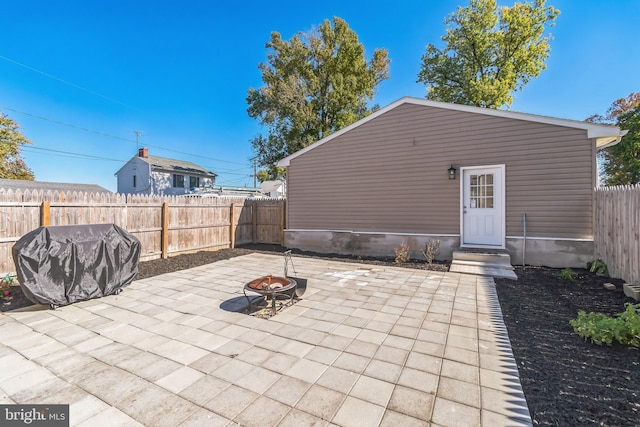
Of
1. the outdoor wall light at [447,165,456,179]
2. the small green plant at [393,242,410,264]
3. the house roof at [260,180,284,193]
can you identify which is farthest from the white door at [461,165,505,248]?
the house roof at [260,180,284,193]

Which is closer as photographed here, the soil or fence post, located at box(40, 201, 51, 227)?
the soil

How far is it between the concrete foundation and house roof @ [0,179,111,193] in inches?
722

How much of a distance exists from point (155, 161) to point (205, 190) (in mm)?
6233

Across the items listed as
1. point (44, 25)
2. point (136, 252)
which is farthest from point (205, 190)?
point (136, 252)

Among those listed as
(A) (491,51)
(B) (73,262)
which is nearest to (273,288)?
(B) (73,262)

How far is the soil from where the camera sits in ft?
6.27

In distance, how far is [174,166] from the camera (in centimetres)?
2541

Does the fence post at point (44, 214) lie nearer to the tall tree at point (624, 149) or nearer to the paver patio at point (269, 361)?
the paver patio at point (269, 361)

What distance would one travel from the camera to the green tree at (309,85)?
15.9 meters

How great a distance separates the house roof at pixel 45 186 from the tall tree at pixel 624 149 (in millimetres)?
33345

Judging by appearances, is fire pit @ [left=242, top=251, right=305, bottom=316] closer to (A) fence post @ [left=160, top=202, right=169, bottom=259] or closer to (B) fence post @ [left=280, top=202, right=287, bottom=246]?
(A) fence post @ [left=160, top=202, right=169, bottom=259]

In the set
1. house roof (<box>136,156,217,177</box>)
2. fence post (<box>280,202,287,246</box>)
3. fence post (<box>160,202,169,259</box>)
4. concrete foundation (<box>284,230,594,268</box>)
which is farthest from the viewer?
house roof (<box>136,156,217,177</box>)

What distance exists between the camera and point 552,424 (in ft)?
5.85

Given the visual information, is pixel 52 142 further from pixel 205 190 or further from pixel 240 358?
pixel 240 358
